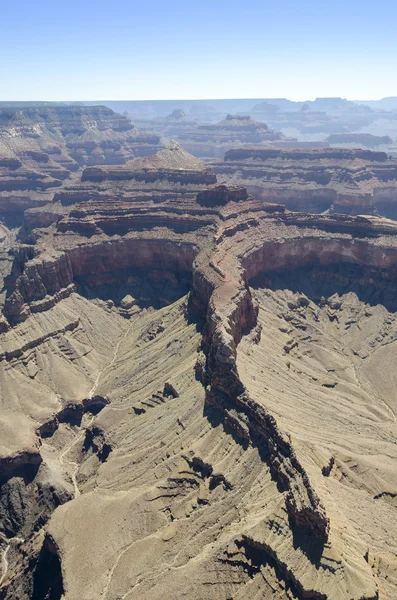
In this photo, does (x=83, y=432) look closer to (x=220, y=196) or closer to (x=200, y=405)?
(x=200, y=405)

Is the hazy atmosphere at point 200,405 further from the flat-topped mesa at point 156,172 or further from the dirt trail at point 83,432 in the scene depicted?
the flat-topped mesa at point 156,172

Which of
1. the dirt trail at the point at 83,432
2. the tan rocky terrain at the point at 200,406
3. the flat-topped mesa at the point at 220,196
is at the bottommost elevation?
the dirt trail at the point at 83,432

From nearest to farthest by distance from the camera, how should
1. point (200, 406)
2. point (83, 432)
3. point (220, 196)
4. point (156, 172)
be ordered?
1. point (200, 406)
2. point (83, 432)
3. point (220, 196)
4. point (156, 172)

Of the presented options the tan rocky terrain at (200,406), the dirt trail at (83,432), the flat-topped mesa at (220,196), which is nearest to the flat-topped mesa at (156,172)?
the flat-topped mesa at (220,196)

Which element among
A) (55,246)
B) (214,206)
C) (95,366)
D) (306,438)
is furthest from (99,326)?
Answer: (306,438)

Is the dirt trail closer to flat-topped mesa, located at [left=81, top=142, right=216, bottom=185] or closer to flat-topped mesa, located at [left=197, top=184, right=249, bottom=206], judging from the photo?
flat-topped mesa, located at [left=197, top=184, right=249, bottom=206]

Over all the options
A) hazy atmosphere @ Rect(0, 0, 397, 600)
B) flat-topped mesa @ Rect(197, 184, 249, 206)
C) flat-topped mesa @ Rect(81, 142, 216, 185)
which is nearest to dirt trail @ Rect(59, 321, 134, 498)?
hazy atmosphere @ Rect(0, 0, 397, 600)

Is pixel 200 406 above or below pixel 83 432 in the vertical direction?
above

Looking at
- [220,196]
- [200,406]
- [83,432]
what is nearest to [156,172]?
[220,196]

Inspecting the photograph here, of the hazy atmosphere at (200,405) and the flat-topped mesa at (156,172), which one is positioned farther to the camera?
the flat-topped mesa at (156,172)
